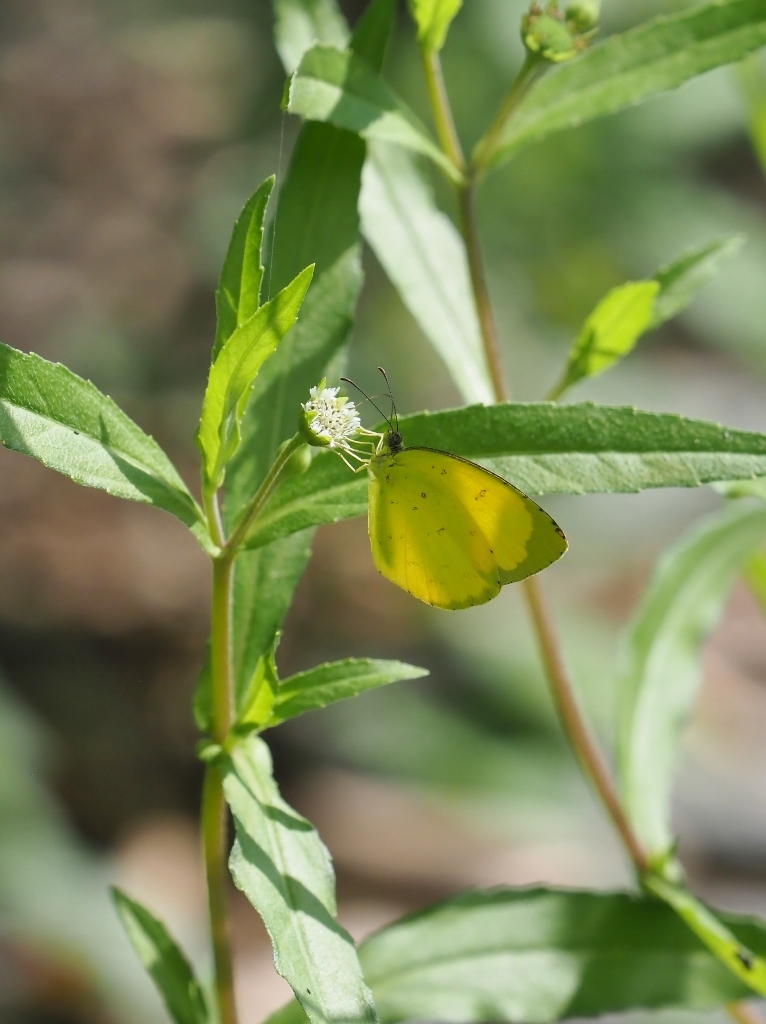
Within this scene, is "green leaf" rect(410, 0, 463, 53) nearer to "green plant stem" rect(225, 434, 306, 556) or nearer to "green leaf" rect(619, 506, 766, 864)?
"green plant stem" rect(225, 434, 306, 556)

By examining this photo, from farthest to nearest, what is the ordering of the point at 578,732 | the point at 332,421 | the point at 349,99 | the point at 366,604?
the point at 366,604 < the point at 578,732 < the point at 349,99 < the point at 332,421

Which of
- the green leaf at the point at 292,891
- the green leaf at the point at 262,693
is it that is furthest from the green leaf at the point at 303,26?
the green leaf at the point at 292,891

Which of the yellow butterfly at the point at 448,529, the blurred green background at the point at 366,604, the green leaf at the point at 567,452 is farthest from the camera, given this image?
the blurred green background at the point at 366,604

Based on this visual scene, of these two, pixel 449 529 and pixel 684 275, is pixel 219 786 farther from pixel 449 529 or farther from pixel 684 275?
pixel 684 275

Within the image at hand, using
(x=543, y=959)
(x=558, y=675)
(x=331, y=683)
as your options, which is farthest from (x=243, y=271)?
(x=543, y=959)

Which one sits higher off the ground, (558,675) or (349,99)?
(349,99)

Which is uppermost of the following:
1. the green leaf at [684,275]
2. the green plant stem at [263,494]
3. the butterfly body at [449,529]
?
the green plant stem at [263,494]

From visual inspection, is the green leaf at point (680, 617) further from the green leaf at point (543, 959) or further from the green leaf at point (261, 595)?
the green leaf at point (261, 595)
